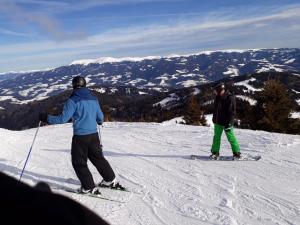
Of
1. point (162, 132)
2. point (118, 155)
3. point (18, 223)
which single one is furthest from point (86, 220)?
point (162, 132)

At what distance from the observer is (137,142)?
576 inches

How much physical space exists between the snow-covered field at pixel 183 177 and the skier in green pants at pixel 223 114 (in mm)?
451

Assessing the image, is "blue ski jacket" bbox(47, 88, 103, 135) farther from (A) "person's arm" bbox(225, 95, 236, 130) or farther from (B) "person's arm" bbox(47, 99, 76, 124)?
(A) "person's arm" bbox(225, 95, 236, 130)

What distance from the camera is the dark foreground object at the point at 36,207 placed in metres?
0.67

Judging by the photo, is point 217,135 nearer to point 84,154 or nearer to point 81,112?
point 84,154

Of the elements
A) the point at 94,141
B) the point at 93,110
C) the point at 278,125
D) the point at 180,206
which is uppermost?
the point at 93,110

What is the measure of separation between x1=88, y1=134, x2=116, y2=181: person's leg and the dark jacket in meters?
3.98

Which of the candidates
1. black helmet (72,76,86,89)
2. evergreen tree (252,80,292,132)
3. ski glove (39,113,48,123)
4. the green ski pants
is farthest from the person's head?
evergreen tree (252,80,292,132)

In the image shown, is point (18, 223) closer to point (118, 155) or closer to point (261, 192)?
point (261, 192)

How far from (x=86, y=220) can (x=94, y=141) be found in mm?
6675

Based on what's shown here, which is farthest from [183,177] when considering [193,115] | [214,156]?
[193,115]

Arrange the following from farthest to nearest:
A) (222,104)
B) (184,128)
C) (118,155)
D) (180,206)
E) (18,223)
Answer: (184,128)
(118,155)
(222,104)
(180,206)
(18,223)

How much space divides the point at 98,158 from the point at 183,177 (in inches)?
95.2

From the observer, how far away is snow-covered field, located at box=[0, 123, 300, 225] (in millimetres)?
6617
